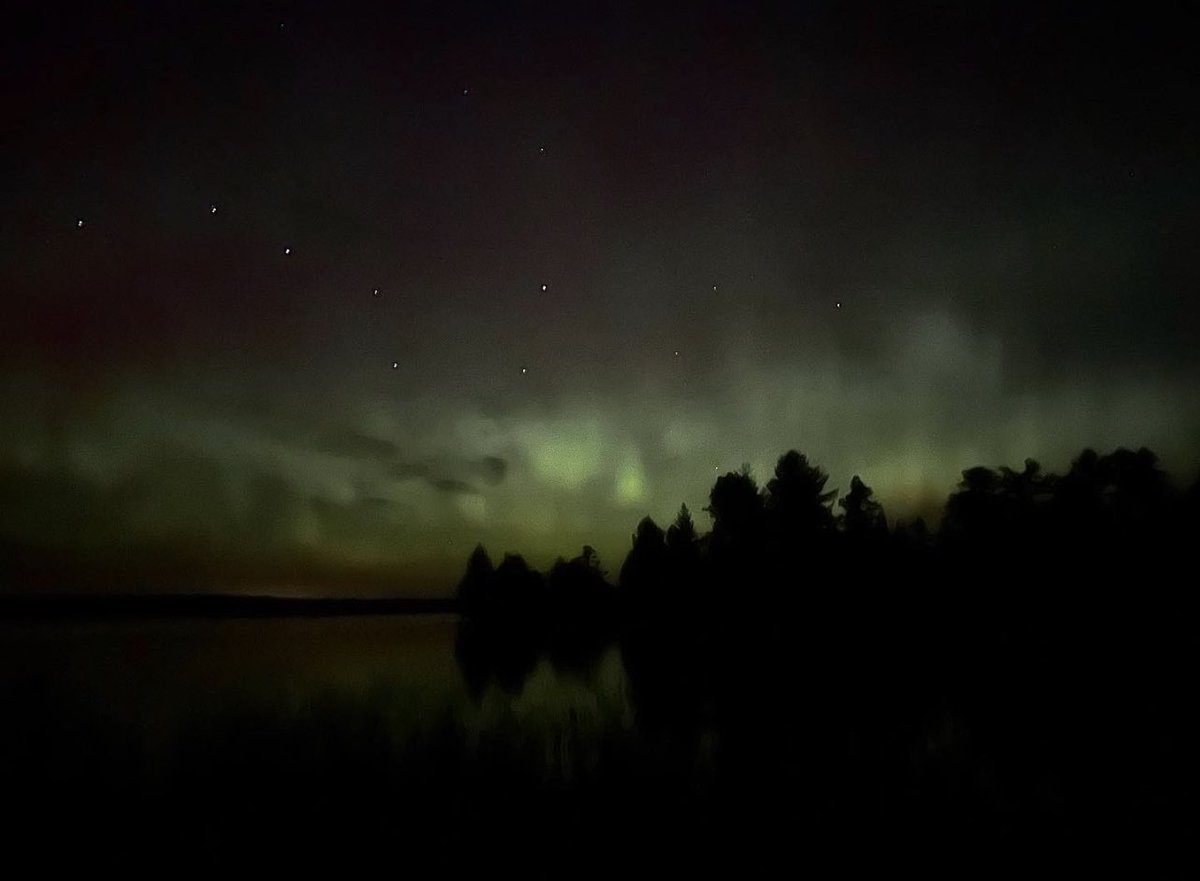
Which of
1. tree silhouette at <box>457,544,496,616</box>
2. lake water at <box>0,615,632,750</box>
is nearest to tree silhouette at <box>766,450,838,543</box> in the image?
lake water at <box>0,615,632,750</box>

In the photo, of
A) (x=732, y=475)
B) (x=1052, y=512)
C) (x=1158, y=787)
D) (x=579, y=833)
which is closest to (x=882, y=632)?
(x=1052, y=512)

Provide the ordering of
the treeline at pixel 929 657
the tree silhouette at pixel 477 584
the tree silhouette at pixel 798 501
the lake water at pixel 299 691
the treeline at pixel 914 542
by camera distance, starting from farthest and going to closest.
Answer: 1. the tree silhouette at pixel 477 584
2. the tree silhouette at pixel 798 501
3. the treeline at pixel 914 542
4. the lake water at pixel 299 691
5. the treeline at pixel 929 657

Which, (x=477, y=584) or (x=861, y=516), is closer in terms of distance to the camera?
(x=861, y=516)

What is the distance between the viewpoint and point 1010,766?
12148 mm

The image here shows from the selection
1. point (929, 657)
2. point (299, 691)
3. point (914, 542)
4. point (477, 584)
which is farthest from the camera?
point (477, 584)

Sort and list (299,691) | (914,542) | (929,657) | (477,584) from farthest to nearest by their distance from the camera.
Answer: (477,584) < (914,542) < (929,657) < (299,691)

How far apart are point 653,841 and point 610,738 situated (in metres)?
6.52

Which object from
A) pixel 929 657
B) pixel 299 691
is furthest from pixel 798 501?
pixel 299 691

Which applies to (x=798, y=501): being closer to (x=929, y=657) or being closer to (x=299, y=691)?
(x=929, y=657)

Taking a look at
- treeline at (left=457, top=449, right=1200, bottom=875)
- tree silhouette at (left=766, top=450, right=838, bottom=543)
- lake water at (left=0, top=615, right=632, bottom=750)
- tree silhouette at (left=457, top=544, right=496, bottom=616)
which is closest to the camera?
treeline at (left=457, top=449, right=1200, bottom=875)

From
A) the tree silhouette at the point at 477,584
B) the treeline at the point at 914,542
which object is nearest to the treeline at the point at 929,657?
the treeline at the point at 914,542

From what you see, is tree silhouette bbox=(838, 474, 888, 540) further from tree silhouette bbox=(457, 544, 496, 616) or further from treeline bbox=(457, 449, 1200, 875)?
tree silhouette bbox=(457, 544, 496, 616)

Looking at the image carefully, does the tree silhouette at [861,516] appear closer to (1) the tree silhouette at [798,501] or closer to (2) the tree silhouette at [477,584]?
(1) the tree silhouette at [798,501]

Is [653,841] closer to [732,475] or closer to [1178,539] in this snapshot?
[1178,539]
